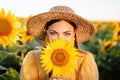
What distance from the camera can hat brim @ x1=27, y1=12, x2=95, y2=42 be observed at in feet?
11.4

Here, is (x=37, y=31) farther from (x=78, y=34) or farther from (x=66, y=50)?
(x=66, y=50)

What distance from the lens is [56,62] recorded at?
3.07m

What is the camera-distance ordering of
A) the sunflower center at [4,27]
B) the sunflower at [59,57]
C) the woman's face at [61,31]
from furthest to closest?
the sunflower center at [4,27]
the woman's face at [61,31]
the sunflower at [59,57]

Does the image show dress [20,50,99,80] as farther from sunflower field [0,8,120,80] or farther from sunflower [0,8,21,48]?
sunflower [0,8,21,48]

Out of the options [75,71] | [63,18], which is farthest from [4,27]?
[75,71]

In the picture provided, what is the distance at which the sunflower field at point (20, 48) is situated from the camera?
368 cm

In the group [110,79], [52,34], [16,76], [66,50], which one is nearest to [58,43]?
[66,50]

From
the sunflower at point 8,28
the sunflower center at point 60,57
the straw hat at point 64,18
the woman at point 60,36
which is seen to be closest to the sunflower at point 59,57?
the sunflower center at point 60,57

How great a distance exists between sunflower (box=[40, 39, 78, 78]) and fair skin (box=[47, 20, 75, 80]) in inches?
13.3

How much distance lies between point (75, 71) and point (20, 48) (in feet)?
5.99

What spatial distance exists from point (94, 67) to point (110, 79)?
354cm

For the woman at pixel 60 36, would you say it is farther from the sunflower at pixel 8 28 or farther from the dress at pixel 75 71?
the sunflower at pixel 8 28

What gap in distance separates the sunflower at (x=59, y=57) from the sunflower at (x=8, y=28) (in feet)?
2.16

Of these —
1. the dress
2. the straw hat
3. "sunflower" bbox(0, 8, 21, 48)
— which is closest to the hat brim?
the straw hat
